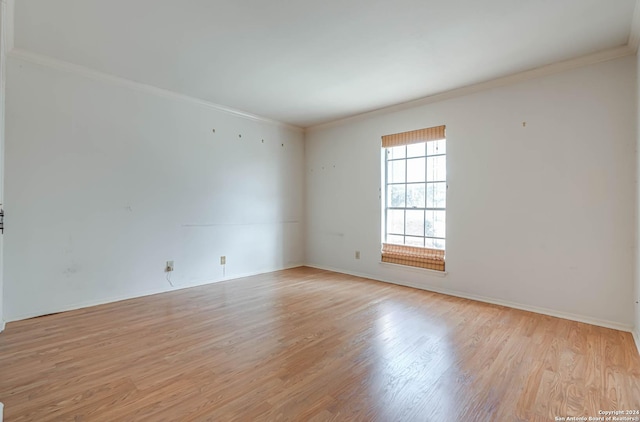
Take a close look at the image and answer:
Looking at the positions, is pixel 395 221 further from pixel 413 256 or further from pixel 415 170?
pixel 415 170

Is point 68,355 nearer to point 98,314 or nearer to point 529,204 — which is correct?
point 98,314

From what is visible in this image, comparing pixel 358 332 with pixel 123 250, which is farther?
pixel 123 250

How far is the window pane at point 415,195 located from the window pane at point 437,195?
0.11 metres

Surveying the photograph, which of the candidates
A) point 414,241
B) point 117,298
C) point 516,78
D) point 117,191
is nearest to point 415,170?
point 414,241

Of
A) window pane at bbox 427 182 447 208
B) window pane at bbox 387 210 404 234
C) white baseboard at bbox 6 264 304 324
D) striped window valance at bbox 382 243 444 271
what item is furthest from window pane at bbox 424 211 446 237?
white baseboard at bbox 6 264 304 324

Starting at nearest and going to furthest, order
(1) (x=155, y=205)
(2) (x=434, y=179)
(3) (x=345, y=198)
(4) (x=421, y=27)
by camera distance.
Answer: (4) (x=421, y=27)
(1) (x=155, y=205)
(2) (x=434, y=179)
(3) (x=345, y=198)

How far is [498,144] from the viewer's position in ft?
11.5

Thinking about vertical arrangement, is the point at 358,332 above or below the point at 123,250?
below

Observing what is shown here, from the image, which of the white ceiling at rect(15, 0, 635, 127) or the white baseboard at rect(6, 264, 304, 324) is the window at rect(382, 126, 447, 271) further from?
the white baseboard at rect(6, 264, 304, 324)

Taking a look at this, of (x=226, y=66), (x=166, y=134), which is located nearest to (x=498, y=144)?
(x=226, y=66)

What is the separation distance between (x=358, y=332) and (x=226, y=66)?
2.97 m

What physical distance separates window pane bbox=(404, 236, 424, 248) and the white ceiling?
2008 millimetres

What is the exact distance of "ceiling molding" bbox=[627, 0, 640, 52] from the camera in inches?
88.2

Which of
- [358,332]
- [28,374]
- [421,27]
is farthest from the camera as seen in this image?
[358,332]
